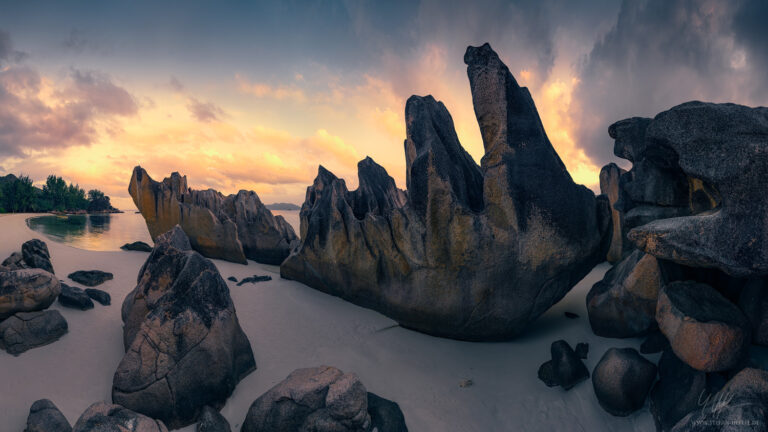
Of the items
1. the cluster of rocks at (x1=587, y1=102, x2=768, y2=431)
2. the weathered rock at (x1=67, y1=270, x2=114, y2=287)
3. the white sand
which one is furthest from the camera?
the weathered rock at (x1=67, y1=270, x2=114, y2=287)

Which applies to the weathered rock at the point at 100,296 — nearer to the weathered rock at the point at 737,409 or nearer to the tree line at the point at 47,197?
the weathered rock at the point at 737,409

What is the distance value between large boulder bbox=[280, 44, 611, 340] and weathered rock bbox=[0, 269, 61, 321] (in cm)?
760

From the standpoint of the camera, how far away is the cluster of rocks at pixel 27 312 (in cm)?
660

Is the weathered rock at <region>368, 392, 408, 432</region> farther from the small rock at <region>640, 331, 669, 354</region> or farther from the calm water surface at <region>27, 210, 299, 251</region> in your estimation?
the calm water surface at <region>27, 210, 299, 251</region>

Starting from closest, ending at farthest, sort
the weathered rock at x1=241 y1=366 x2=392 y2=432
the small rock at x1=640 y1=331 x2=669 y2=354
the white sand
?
the weathered rock at x1=241 y1=366 x2=392 y2=432
the white sand
the small rock at x1=640 y1=331 x2=669 y2=354

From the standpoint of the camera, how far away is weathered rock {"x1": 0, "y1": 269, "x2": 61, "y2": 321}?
22.1ft

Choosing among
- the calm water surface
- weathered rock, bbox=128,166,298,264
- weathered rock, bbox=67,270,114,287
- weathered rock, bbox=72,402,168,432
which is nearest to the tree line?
the calm water surface

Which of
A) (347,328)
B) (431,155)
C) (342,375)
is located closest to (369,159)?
(431,155)

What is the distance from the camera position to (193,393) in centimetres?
561

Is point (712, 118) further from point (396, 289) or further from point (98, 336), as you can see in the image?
point (98, 336)

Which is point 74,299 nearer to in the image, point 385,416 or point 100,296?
point 100,296

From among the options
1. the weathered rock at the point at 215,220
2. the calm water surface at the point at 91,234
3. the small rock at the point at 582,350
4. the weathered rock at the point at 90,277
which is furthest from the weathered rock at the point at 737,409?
the calm water surface at the point at 91,234

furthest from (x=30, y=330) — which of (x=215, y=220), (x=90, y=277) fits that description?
(x=215, y=220)

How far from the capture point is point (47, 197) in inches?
2655
